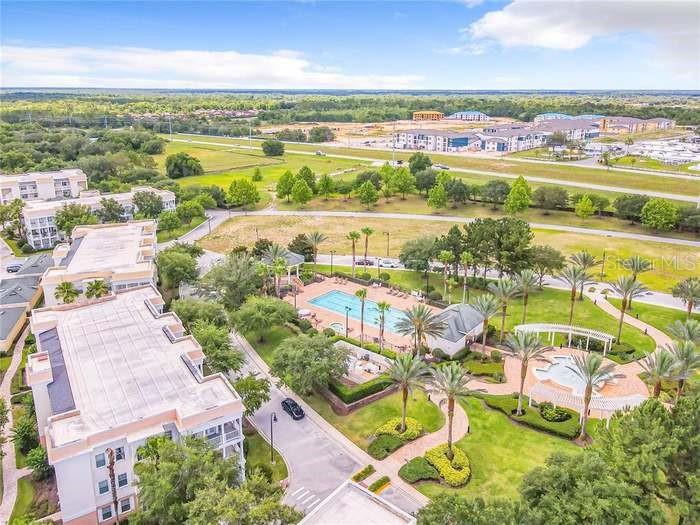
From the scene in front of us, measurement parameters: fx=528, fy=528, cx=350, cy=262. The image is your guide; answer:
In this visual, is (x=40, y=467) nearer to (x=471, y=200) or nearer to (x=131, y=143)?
(x=471, y=200)

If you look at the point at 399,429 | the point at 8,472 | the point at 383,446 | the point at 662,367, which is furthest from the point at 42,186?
the point at 662,367

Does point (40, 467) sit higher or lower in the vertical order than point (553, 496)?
lower

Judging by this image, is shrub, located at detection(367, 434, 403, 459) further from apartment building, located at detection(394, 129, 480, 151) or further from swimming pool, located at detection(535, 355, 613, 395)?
apartment building, located at detection(394, 129, 480, 151)

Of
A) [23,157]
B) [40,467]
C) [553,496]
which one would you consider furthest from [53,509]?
[23,157]

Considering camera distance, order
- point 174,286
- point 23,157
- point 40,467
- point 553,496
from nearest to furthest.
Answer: point 553,496
point 40,467
point 174,286
point 23,157

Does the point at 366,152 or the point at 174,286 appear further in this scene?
the point at 366,152

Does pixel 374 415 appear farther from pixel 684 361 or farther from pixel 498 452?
pixel 684 361

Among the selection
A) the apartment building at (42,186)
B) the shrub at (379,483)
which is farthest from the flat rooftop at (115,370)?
the apartment building at (42,186)

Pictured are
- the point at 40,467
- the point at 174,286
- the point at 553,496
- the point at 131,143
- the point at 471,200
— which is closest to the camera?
the point at 553,496
